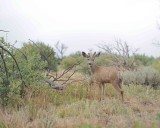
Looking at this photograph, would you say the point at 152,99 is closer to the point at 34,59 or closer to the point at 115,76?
the point at 115,76

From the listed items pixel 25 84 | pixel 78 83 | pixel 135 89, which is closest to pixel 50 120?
pixel 25 84

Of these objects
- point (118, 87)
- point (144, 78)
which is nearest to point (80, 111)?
point (118, 87)

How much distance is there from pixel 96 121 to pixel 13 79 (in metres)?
4.72

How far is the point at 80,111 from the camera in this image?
1156cm

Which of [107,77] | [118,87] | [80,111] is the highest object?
[107,77]

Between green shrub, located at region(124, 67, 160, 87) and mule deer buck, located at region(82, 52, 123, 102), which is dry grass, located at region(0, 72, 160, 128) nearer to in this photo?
mule deer buck, located at region(82, 52, 123, 102)

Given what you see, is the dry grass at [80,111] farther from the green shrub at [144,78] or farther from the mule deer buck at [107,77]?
the green shrub at [144,78]

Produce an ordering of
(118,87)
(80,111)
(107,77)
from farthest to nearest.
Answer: (107,77), (118,87), (80,111)

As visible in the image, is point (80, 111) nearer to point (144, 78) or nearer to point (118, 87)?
point (118, 87)

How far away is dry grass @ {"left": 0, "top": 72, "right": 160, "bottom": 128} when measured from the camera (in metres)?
9.20

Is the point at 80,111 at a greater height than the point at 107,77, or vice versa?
the point at 107,77

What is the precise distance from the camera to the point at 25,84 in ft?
43.9

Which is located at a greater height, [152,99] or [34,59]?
[34,59]

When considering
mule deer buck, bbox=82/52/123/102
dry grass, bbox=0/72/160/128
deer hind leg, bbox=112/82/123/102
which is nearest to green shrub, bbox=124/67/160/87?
dry grass, bbox=0/72/160/128
